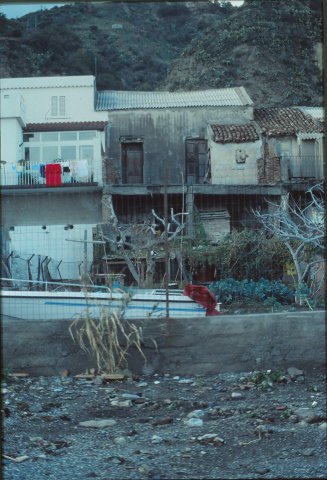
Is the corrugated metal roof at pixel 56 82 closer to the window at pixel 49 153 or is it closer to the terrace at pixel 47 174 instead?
the window at pixel 49 153

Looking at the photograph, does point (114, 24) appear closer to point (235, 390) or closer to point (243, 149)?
point (243, 149)

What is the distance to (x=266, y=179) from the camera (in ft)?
70.2

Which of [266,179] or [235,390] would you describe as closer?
[235,390]

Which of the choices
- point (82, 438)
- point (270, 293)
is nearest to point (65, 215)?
point (270, 293)

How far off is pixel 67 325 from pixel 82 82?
750 inches

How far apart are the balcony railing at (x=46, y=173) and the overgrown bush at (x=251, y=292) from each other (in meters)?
8.17

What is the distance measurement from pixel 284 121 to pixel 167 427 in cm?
1958

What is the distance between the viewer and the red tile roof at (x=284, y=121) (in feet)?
73.2

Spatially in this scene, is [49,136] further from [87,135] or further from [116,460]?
[116,460]

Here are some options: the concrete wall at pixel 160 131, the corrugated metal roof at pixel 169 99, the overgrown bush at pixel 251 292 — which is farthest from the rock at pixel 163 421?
the corrugated metal roof at pixel 169 99

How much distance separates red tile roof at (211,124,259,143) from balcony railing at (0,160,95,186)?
4.05 metres

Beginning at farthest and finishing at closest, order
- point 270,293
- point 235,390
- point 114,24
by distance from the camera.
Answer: point 114,24 < point 270,293 < point 235,390

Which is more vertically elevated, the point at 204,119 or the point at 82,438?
the point at 204,119

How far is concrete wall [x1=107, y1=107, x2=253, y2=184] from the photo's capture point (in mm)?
23406
